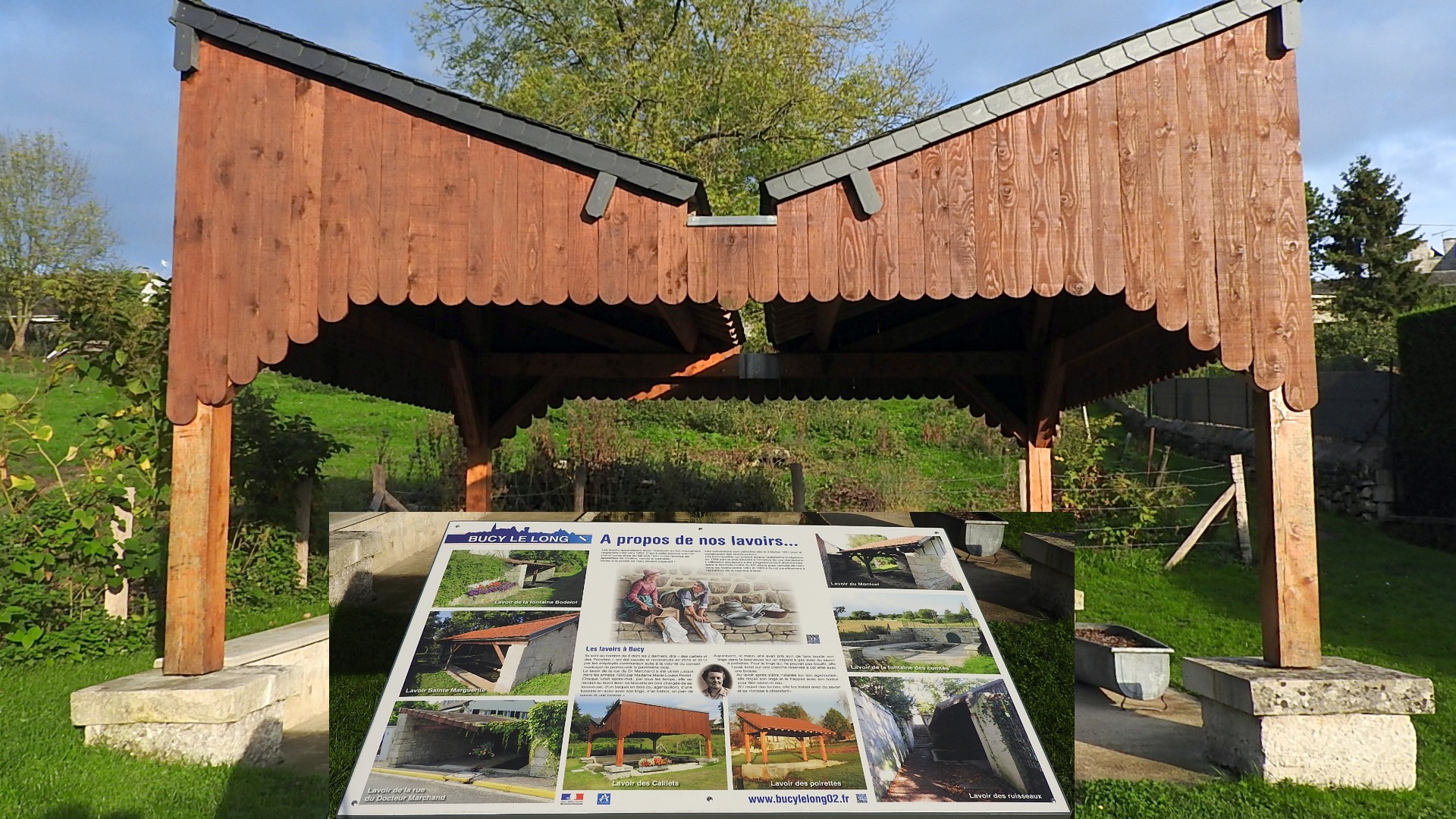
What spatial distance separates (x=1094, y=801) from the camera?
14.9 feet

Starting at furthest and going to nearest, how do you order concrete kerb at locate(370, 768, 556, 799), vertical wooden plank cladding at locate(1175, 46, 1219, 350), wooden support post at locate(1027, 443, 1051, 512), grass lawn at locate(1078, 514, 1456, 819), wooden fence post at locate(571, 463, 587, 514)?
wooden fence post at locate(571, 463, 587, 514) < wooden support post at locate(1027, 443, 1051, 512) < vertical wooden plank cladding at locate(1175, 46, 1219, 350) < grass lawn at locate(1078, 514, 1456, 819) < concrete kerb at locate(370, 768, 556, 799)

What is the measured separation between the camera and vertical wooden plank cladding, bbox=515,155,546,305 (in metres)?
4.88

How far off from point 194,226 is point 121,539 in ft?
10.2

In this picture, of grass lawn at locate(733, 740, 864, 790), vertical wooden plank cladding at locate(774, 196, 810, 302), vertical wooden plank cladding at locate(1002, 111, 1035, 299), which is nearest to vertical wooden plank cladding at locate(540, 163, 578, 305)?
vertical wooden plank cladding at locate(774, 196, 810, 302)

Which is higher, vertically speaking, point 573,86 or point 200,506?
point 573,86

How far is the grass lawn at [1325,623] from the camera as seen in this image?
14.8ft

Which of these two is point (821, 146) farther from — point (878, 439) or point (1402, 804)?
point (1402, 804)

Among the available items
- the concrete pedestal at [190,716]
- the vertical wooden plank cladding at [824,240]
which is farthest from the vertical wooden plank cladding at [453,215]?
the concrete pedestal at [190,716]

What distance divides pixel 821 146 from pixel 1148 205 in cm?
1252

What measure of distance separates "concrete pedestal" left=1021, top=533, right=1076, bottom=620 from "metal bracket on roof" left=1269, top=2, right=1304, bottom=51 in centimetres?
376

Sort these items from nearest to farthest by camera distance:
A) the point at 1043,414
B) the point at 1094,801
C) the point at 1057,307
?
the point at 1094,801, the point at 1057,307, the point at 1043,414

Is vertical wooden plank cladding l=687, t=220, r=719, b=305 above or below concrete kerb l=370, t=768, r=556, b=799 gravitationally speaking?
above

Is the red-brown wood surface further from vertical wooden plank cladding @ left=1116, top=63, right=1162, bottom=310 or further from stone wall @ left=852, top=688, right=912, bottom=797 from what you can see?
stone wall @ left=852, top=688, right=912, bottom=797

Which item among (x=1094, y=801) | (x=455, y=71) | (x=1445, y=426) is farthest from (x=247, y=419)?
(x=1445, y=426)
